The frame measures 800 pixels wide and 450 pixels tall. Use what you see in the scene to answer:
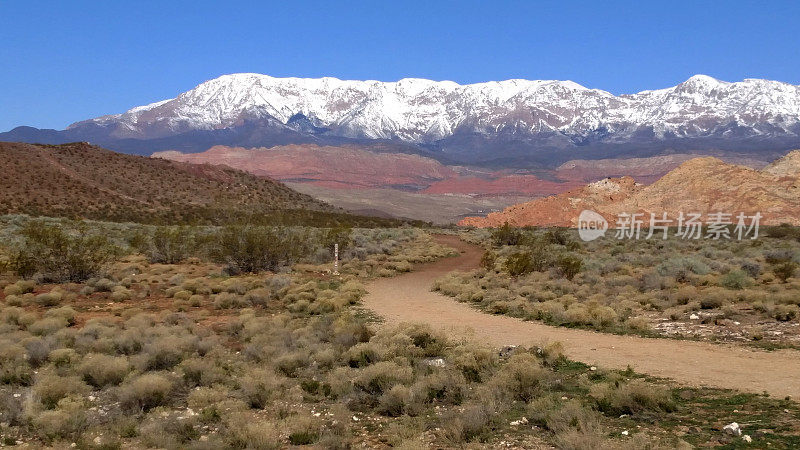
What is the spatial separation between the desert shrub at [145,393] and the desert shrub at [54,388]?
785 mm

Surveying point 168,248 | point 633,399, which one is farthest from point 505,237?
point 633,399

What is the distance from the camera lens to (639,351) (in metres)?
12.0

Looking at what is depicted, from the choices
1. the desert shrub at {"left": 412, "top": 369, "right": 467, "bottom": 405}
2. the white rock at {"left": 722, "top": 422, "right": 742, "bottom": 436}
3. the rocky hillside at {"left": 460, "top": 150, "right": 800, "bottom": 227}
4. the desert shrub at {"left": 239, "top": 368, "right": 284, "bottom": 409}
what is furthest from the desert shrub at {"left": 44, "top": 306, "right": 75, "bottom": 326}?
the rocky hillside at {"left": 460, "top": 150, "right": 800, "bottom": 227}

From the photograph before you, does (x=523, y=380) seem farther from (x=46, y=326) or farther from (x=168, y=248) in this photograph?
(x=168, y=248)

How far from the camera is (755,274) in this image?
21.2m

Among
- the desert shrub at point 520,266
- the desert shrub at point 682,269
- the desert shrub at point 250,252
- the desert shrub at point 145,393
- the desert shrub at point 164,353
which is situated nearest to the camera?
the desert shrub at point 145,393

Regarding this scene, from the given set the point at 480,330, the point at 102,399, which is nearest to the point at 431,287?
the point at 480,330

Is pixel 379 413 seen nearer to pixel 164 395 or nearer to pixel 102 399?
pixel 164 395

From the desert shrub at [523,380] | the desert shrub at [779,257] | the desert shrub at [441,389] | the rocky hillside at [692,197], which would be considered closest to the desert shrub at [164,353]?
the desert shrub at [441,389]

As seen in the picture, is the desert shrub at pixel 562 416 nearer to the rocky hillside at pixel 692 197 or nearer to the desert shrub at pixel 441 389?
the desert shrub at pixel 441 389

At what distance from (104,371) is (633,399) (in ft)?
28.1

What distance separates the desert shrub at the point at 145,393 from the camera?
8.81 meters

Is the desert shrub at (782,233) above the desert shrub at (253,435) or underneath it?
above

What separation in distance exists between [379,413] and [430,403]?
2.69 ft
